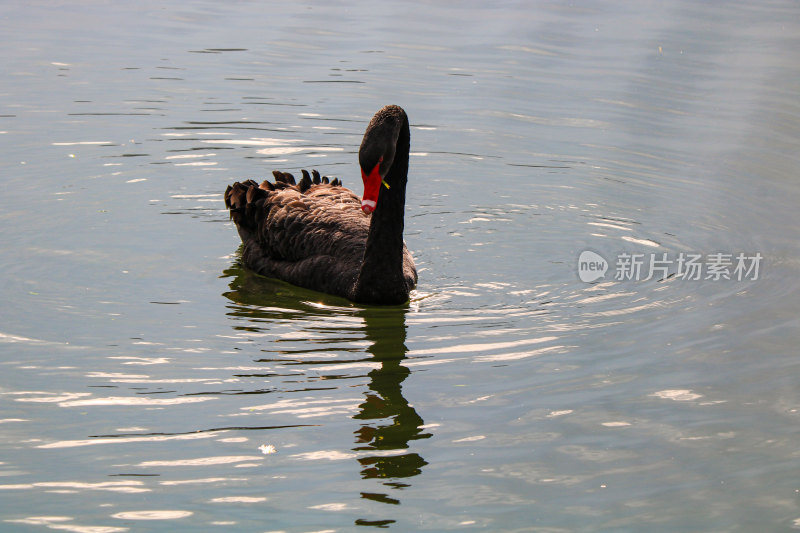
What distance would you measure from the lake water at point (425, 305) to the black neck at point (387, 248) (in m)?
0.16

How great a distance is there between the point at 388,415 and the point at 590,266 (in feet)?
9.34

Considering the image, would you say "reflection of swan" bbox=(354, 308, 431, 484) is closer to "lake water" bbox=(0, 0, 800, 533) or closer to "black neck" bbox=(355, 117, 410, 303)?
"lake water" bbox=(0, 0, 800, 533)

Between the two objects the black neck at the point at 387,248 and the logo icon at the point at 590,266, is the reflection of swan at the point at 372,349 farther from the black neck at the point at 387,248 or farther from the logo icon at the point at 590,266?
the logo icon at the point at 590,266

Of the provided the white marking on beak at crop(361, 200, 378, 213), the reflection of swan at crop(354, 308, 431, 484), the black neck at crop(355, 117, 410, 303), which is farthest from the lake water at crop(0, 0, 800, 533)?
the white marking on beak at crop(361, 200, 378, 213)

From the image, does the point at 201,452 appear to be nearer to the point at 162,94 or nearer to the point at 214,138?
the point at 214,138

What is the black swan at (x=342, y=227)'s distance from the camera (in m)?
6.63

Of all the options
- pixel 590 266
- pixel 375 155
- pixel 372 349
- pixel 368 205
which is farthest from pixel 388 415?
pixel 590 266

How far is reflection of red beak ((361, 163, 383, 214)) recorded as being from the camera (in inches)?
250

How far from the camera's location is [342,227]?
7.62 m

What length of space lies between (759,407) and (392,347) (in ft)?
6.66

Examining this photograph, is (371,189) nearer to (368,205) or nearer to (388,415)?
(368,205)

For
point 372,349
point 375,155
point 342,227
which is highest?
point 375,155

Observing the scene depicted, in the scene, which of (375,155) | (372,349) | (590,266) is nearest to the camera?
(372,349)

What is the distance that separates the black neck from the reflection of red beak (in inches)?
23.3
